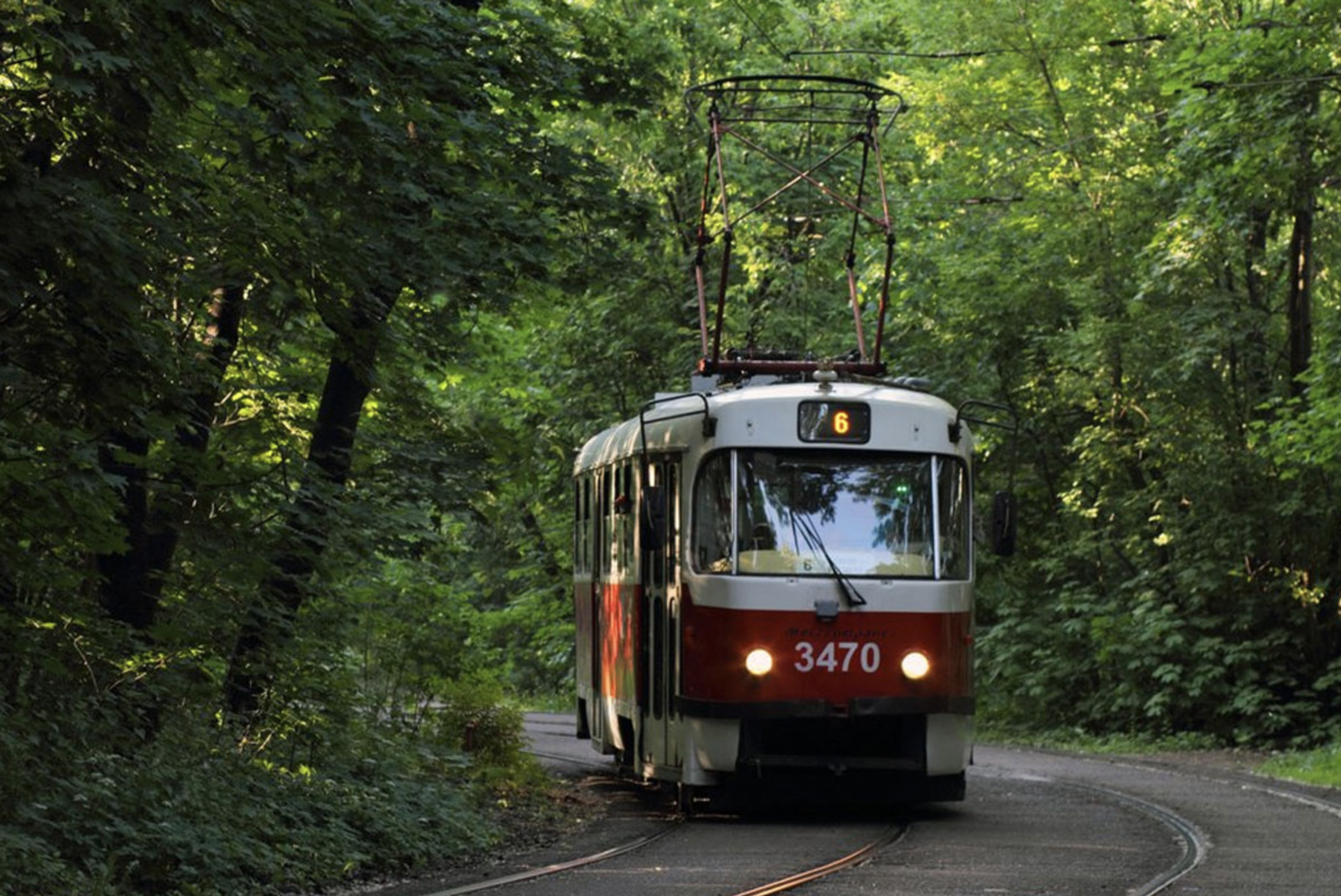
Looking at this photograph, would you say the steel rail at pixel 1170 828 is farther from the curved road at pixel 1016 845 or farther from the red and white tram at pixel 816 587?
the red and white tram at pixel 816 587

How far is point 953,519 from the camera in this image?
1675cm

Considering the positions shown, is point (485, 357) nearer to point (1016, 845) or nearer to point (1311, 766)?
point (1311, 766)

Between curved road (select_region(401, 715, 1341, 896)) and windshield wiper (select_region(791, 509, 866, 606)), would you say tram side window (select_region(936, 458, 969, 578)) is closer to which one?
windshield wiper (select_region(791, 509, 866, 606))

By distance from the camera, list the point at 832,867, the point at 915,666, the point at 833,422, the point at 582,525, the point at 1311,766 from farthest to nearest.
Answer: the point at 1311,766, the point at 582,525, the point at 833,422, the point at 915,666, the point at 832,867

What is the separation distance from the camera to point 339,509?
1605 cm

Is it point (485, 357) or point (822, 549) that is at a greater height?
point (485, 357)

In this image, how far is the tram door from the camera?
16.6 m

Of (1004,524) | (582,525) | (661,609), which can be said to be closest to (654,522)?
(661,609)

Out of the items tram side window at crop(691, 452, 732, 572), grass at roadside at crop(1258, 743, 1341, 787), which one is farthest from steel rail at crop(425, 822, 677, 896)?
grass at roadside at crop(1258, 743, 1341, 787)

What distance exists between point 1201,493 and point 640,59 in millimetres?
12615

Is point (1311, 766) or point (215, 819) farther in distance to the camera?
point (1311, 766)

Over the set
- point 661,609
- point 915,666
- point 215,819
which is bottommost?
point 215,819

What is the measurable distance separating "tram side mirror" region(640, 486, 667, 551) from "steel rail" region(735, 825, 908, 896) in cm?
273

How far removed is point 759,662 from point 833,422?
1892 millimetres
